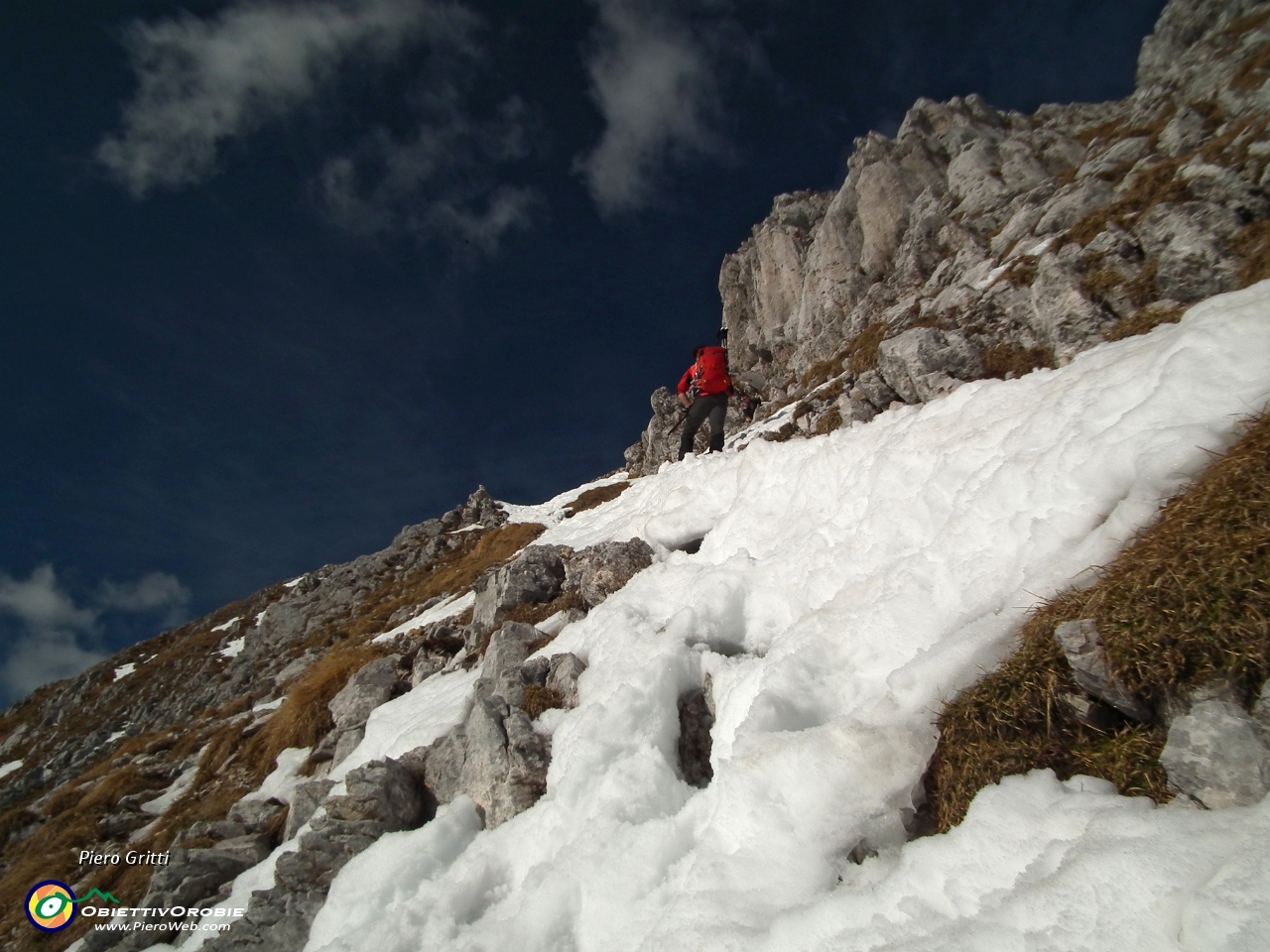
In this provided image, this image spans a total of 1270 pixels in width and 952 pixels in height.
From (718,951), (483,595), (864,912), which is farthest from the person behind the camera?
(483,595)

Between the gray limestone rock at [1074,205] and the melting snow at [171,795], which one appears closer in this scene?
the melting snow at [171,795]

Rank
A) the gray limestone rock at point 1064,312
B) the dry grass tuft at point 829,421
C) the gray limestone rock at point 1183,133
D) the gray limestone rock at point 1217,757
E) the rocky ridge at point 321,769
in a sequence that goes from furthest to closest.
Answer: the gray limestone rock at point 1183,133 < the dry grass tuft at point 829,421 < the gray limestone rock at point 1064,312 < the rocky ridge at point 321,769 < the gray limestone rock at point 1217,757

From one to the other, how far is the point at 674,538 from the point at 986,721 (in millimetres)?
7612

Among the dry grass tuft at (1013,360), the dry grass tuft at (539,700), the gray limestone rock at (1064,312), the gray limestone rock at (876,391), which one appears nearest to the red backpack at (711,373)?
the gray limestone rock at (876,391)

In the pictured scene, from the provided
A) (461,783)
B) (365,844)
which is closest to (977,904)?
(461,783)

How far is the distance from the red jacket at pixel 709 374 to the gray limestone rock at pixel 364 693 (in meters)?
12.0

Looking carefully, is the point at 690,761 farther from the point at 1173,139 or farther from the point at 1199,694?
the point at 1173,139

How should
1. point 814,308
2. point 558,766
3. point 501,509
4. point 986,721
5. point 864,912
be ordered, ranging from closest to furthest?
point 864,912, point 986,721, point 558,766, point 501,509, point 814,308

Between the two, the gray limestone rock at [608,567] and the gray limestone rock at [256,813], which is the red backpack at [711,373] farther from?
the gray limestone rock at [256,813]

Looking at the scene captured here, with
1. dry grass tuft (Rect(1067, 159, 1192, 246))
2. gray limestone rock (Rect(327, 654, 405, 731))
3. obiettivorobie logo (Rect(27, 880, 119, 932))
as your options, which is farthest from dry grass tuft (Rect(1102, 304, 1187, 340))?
obiettivorobie logo (Rect(27, 880, 119, 932))

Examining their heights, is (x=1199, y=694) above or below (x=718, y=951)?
above

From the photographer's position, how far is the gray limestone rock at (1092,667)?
339cm

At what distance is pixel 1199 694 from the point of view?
309 cm

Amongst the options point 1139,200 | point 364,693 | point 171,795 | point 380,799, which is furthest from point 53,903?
point 1139,200
